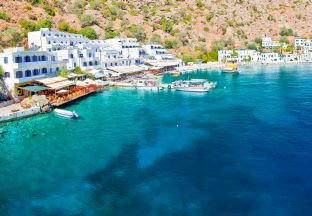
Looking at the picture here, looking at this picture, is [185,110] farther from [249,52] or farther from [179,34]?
[249,52]

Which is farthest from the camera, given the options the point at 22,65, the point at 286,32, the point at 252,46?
the point at 286,32

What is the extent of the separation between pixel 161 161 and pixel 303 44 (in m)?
152

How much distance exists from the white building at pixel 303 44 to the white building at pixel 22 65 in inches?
5227

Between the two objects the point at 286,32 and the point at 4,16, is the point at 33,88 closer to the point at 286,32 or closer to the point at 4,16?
the point at 4,16

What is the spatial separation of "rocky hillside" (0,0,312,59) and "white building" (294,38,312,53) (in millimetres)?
12538

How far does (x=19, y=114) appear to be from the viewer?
46.7 metres

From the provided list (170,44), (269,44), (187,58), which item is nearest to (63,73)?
(187,58)

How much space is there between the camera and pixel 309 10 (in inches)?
7323

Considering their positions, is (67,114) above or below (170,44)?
below

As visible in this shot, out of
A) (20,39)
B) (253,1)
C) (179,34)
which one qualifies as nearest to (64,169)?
(20,39)

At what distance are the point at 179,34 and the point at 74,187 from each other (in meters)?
123

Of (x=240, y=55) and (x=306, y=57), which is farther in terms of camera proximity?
(x=306, y=57)

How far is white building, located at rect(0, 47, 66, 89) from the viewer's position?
54.7m

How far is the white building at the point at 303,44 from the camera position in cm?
15988
